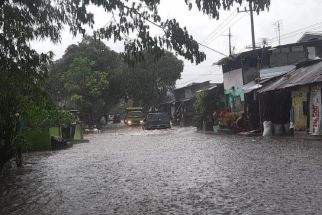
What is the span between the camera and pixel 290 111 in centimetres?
2450

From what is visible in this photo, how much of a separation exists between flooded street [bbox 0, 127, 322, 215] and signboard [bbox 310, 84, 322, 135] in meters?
4.63

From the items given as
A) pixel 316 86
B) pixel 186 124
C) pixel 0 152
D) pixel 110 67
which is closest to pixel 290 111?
pixel 316 86

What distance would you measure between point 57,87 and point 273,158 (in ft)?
179

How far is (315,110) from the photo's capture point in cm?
2147

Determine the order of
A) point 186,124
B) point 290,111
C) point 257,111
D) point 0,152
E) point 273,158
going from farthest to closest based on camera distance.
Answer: point 186,124
point 257,111
point 290,111
point 273,158
point 0,152

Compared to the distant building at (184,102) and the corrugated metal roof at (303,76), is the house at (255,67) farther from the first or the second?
the distant building at (184,102)

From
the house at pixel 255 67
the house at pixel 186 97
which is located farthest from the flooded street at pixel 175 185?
the house at pixel 186 97

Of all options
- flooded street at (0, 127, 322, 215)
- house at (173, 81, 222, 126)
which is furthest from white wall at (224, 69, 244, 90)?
flooded street at (0, 127, 322, 215)

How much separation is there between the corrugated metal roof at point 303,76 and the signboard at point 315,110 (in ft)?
2.02

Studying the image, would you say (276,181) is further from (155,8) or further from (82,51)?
(82,51)

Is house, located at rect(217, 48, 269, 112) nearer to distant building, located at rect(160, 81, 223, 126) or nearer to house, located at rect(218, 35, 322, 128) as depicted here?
house, located at rect(218, 35, 322, 128)

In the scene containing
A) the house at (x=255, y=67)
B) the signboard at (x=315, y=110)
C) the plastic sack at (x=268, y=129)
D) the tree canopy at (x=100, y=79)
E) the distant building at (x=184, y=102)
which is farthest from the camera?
the tree canopy at (x=100, y=79)

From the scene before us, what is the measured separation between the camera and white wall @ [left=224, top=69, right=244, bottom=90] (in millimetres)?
36438

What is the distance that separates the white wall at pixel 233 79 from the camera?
36438mm
